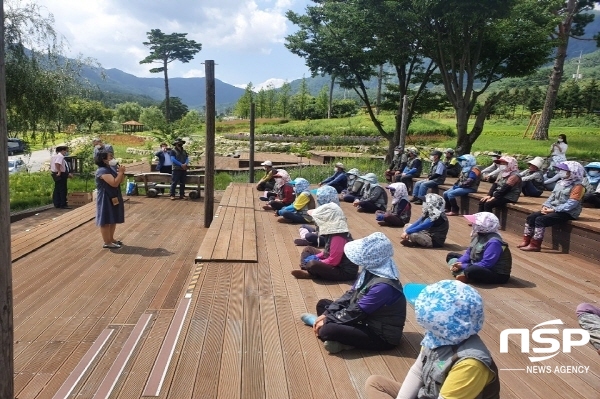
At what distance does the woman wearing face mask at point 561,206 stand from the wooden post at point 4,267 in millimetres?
5844

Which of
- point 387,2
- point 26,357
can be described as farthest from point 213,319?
point 387,2

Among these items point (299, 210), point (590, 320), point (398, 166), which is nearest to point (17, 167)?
point (398, 166)

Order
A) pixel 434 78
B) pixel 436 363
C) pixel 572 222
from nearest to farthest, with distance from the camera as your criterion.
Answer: pixel 436 363 < pixel 572 222 < pixel 434 78

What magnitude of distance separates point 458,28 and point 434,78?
451 centimetres

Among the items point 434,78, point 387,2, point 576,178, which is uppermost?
point 387,2

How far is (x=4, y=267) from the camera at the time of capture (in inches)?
82.7

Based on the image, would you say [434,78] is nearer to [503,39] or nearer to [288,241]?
[503,39]

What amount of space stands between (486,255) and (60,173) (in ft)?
29.0

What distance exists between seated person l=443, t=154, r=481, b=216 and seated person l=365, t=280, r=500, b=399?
699cm

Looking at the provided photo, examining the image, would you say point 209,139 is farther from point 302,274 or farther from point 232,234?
point 302,274

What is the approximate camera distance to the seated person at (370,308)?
2.92 m

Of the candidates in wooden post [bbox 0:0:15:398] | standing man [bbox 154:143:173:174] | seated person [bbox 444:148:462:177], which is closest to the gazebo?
standing man [bbox 154:143:173:174]

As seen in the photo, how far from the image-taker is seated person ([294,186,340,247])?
544 cm

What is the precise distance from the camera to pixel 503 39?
1446 centimetres
